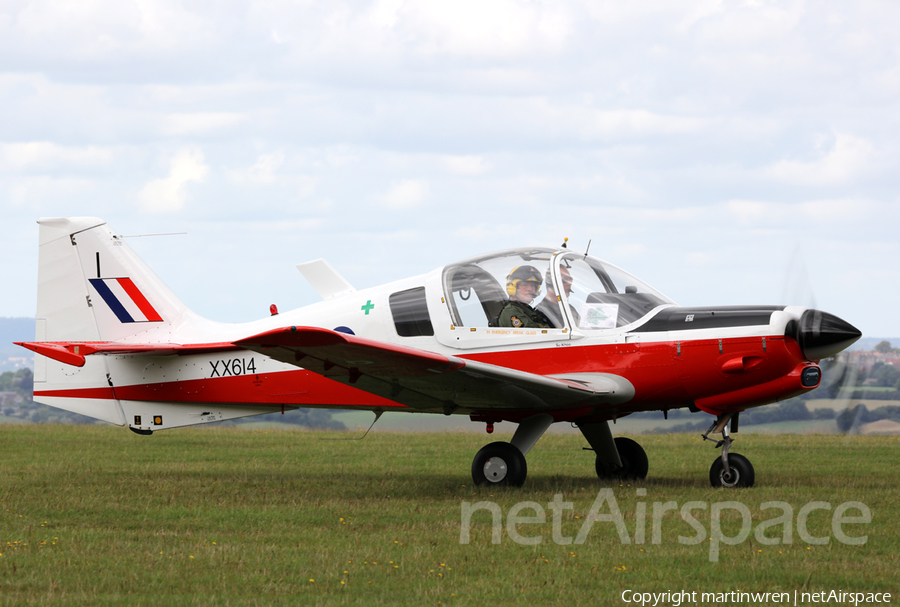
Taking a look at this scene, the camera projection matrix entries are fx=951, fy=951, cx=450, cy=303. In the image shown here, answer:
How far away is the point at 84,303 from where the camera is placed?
41.3 feet

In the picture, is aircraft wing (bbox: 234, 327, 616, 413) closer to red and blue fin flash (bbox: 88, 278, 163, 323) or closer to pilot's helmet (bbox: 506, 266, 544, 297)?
pilot's helmet (bbox: 506, 266, 544, 297)

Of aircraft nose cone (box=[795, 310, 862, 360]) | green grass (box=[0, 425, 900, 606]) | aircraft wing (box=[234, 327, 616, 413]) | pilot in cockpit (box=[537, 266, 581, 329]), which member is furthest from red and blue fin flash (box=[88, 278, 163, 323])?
aircraft nose cone (box=[795, 310, 862, 360])

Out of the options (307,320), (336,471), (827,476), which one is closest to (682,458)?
(827,476)

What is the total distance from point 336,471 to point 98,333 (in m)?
3.63

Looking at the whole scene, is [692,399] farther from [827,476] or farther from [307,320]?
[307,320]

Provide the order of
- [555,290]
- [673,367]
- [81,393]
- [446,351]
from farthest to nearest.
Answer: [81,393] → [446,351] → [555,290] → [673,367]

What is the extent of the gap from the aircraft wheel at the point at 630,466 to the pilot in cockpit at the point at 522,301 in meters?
2.14

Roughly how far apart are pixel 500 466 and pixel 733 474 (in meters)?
2.46

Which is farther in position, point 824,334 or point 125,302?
point 125,302

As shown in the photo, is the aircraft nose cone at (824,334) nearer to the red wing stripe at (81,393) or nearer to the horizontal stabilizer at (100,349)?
the horizontal stabilizer at (100,349)

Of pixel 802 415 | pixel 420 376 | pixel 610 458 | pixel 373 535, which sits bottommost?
pixel 373 535

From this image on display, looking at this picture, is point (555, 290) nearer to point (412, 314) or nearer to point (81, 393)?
point (412, 314)

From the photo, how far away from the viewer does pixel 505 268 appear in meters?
10.6

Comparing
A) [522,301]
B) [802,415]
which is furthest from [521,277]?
[802,415]
